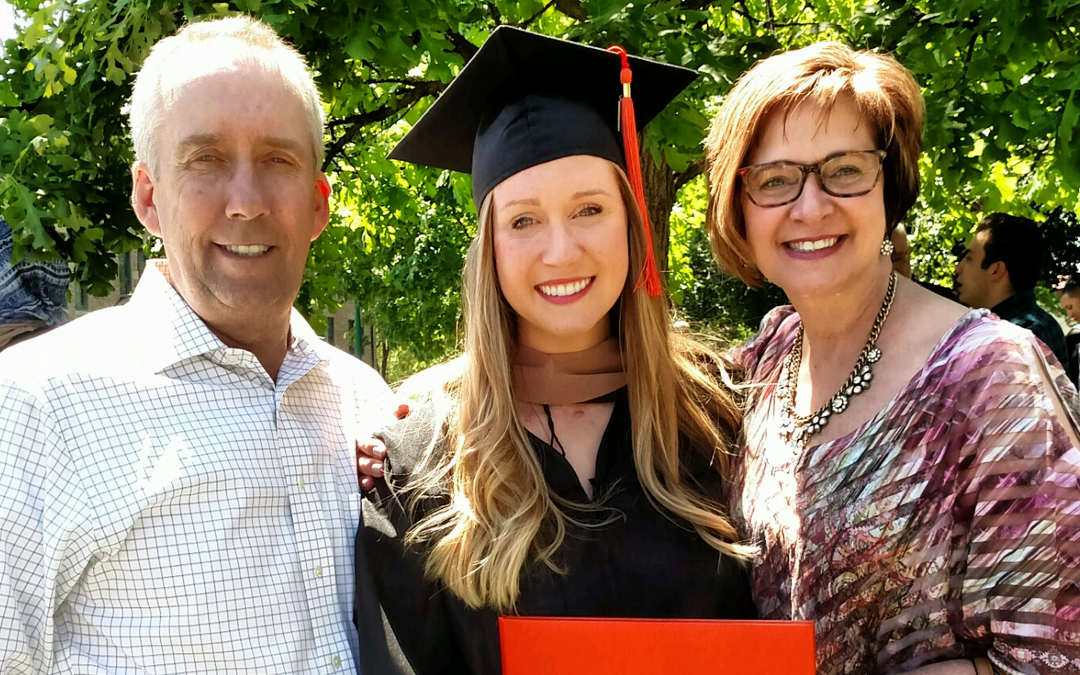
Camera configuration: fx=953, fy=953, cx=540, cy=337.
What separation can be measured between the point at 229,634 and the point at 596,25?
8.05 ft

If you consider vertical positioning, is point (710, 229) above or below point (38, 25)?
below

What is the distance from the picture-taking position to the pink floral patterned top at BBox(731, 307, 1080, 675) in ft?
5.52

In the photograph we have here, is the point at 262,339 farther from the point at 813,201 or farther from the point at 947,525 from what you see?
the point at 947,525

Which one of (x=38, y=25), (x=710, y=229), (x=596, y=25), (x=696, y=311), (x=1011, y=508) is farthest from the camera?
(x=696, y=311)

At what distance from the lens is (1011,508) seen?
1692 millimetres

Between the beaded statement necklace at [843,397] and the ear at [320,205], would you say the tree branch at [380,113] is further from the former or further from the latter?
the beaded statement necklace at [843,397]

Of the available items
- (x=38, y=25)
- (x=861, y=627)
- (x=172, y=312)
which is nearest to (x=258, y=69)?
(x=172, y=312)

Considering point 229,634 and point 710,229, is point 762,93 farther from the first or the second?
point 229,634

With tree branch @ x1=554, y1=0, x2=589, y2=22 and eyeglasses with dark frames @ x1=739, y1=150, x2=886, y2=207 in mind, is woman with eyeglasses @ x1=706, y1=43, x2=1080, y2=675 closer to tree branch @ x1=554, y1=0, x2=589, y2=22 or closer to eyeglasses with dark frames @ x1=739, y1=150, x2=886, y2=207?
eyeglasses with dark frames @ x1=739, y1=150, x2=886, y2=207

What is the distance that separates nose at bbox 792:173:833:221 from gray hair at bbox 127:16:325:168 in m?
1.13

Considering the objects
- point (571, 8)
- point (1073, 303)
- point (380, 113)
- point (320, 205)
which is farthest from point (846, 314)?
point (1073, 303)

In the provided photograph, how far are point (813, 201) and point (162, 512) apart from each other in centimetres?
150

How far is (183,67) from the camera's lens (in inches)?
82.8

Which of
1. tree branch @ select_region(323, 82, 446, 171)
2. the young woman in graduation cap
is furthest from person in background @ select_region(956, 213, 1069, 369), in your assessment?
the young woman in graduation cap
